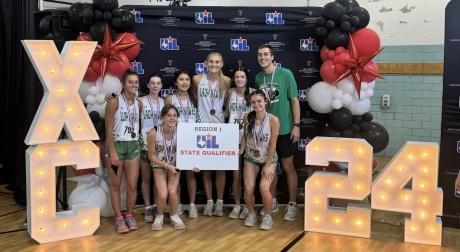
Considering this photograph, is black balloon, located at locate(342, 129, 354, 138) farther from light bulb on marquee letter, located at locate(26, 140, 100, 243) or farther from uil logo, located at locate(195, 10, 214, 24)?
light bulb on marquee letter, located at locate(26, 140, 100, 243)

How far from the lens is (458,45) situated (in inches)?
166

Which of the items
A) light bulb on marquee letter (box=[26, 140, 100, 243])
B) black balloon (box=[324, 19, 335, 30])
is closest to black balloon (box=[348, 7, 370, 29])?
black balloon (box=[324, 19, 335, 30])

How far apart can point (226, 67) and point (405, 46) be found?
351 cm

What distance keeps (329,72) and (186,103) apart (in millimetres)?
1400

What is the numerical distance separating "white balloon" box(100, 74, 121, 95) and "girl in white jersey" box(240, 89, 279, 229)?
1.32 meters

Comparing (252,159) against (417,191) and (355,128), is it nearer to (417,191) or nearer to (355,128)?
(355,128)

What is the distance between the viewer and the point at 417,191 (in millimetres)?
3994

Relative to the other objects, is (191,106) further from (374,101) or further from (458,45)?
(374,101)

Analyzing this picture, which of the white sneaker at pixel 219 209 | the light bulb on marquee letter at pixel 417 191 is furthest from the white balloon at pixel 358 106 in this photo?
the white sneaker at pixel 219 209

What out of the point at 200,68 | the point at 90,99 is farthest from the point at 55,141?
the point at 200,68

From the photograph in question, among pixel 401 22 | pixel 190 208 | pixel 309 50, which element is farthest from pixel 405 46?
pixel 190 208

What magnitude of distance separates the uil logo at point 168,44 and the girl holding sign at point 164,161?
1.00m

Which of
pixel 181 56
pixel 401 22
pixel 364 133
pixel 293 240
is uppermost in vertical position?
pixel 401 22

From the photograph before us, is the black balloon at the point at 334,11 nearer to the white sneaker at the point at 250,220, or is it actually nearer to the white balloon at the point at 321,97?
the white balloon at the point at 321,97
